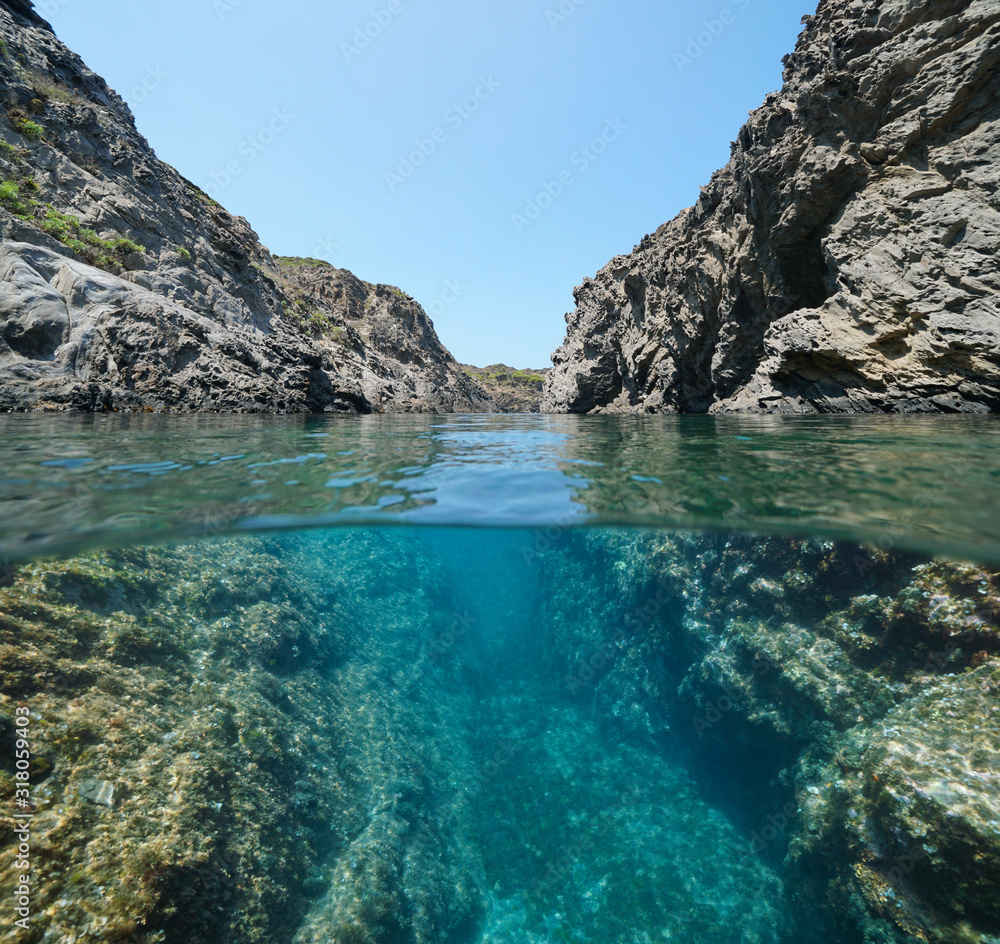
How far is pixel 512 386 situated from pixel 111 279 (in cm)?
8763

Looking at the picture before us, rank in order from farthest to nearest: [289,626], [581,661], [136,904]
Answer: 1. [581,661]
2. [289,626]
3. [136,904]

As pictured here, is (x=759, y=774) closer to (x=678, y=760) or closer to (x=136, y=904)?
(x=678, y=760)

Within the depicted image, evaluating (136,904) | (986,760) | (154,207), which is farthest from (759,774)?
(154,207)

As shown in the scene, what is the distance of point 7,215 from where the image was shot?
16.2m

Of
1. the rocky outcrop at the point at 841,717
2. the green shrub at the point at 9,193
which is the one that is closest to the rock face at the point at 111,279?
the green shrub at the point at 9,193

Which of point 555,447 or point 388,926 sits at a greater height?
point 555,447

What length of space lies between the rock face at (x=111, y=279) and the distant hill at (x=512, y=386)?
58.6 meters

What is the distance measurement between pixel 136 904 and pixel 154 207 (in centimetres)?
3129

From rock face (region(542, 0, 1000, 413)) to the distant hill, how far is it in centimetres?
6322

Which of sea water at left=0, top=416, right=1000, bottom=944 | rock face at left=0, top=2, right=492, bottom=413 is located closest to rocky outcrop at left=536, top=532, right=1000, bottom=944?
sea water at left=0, top=416, right=1000, bottom=944

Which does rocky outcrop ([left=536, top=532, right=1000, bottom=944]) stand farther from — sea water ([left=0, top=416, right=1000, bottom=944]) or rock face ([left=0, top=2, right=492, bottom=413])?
rock face ([left=0, top=2, right=492, bottom=413])

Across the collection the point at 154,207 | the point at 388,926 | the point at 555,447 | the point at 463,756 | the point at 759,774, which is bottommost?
the point at 463,756

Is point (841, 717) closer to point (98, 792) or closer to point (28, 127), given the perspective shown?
point (98, 792)

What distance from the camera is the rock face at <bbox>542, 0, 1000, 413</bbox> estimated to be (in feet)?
39.9
